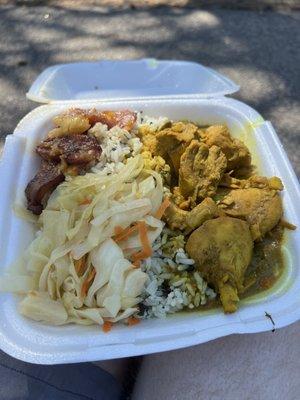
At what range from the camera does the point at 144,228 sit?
1.44 m

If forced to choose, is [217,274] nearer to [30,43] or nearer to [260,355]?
[260,355]

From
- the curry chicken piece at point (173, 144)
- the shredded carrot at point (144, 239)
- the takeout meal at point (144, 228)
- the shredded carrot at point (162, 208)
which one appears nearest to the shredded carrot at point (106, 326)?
the takeout meal at point (144, 228)

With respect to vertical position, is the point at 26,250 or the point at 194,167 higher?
the point at 194,167

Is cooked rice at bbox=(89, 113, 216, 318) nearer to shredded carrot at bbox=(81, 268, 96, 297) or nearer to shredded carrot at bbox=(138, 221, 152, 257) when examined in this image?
shredded carrot at bbox=(138, 221, 152, 257)

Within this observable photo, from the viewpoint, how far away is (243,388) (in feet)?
4.51

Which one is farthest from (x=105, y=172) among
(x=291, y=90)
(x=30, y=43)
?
(x=30, y=43)

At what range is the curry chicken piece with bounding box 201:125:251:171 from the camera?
1700 millimetres

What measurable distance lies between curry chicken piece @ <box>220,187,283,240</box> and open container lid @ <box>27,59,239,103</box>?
751mm

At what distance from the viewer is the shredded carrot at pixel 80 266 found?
142 cm

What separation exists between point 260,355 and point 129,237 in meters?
0.53

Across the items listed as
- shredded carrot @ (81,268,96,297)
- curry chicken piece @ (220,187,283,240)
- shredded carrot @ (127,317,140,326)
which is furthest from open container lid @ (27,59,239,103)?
shredded carrot @ (127,317,140,326)

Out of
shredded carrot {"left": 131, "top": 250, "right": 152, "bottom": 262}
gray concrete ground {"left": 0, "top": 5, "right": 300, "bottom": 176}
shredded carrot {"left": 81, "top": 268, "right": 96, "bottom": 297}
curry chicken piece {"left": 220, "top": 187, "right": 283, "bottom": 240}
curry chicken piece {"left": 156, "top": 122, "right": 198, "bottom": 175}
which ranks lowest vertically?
gray concrete ground {"left": 0, "top": 5, "right": 300, "bottom": 176}

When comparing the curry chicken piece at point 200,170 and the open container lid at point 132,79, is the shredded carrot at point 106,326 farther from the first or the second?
the open container lid at point 132,79

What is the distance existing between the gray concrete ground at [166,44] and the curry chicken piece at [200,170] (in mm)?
1187
